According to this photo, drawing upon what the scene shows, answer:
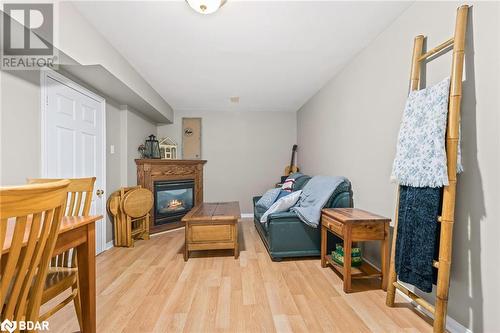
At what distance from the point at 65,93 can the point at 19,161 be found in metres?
0.92

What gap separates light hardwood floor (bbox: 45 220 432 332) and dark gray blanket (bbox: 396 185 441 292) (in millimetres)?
367

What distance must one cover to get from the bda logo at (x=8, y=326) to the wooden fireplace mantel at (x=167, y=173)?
3.34 m

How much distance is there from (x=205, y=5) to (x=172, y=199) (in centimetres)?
348

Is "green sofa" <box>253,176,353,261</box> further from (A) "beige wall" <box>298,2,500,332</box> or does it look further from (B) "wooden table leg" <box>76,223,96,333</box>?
(B) "wooden table leg" <box>76,223,96,333</box>

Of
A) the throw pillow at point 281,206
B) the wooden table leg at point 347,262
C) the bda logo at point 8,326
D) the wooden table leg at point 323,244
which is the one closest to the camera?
the bda logo at point 8,326

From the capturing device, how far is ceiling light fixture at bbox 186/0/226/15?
5.65 ft

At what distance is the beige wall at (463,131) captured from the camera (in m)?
1.32

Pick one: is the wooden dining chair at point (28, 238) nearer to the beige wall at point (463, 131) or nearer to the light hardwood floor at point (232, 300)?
the light hardwood floor at point (232, 300)

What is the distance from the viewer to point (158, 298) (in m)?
1.97

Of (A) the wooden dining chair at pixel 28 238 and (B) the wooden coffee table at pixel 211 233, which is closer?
(A) the wooden dining chair at pixel 28 238

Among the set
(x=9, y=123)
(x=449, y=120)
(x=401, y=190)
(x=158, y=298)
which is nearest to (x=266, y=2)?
(x=449, y=120)

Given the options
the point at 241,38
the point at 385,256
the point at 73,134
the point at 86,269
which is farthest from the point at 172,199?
the point at 385,256


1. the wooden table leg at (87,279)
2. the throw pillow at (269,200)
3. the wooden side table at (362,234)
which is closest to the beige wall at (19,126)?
the wooden table leg at (87,279)

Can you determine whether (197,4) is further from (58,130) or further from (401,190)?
(401,190)
